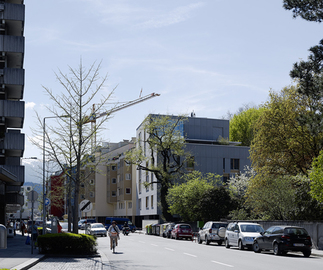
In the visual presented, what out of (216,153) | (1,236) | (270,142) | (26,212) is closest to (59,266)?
(1,236)

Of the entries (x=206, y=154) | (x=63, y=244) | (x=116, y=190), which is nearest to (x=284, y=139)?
(x=63, y=244)

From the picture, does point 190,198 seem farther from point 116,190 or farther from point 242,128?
point 116,190

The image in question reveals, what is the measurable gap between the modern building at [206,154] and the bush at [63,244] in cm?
4532

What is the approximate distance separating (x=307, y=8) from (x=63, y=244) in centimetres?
1586

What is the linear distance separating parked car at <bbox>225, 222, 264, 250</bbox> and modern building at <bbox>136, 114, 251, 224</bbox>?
3660 centimetres

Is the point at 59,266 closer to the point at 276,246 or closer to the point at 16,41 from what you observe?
the point at 276,246

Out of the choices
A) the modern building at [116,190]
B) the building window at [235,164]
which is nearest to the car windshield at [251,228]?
the building window at [235,164]

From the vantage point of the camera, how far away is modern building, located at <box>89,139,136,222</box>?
9131 cm

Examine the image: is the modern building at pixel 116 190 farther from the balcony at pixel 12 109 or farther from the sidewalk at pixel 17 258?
the sidewalk at pixel 17 258

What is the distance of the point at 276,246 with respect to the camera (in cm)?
2323

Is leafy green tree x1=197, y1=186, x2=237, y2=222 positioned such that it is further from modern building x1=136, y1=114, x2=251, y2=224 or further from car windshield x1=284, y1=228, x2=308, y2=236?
car windshield x1=284, y1=228, x2=308, y2=236

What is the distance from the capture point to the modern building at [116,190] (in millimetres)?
91312

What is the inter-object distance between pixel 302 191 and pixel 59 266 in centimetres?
2006

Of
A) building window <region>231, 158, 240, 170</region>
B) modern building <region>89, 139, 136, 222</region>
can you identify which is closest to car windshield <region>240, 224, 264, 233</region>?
building window <region>231, 158, 240, 170</region>
